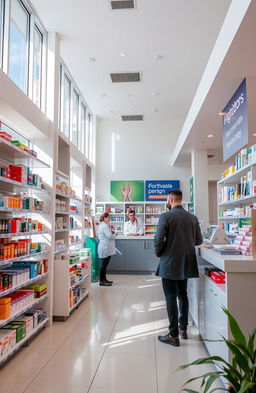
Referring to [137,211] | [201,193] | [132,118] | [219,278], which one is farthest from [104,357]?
[132,118]

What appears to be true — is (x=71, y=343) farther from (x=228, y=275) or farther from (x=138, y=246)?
(x=138, y=246)

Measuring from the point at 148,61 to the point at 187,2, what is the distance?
5.87ft

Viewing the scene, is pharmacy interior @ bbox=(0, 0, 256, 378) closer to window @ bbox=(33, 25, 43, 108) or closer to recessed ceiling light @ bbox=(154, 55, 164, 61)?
window @ bbox=(33, 25, 43, 108)

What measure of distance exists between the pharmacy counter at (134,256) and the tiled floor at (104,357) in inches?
124

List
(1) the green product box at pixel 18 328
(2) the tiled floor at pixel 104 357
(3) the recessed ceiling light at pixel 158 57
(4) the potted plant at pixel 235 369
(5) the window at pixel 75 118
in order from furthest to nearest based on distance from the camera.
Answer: (5) the window at pixel 75 118 → (3) the recessed ceiling light at pixel 158 57 → (1) the green product box at pixel 18 328 → (2) the tiled floor at pixel 104 357 → (4) the potted plant at pixel 235 369

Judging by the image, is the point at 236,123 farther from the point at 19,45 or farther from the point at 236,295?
the point at 19,45

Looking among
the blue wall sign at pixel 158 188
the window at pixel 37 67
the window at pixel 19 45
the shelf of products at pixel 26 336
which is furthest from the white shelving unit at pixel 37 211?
the blue wall sign at pixel 158 188

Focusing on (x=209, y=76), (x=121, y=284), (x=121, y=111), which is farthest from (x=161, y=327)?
(x=121, y=111)

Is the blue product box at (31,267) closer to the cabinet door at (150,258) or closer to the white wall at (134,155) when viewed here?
the cabinet door at (150,258)

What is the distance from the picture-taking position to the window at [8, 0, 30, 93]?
4148 millimetres

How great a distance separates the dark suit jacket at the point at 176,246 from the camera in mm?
3447

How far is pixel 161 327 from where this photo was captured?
414 cm

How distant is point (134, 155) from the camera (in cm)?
1039

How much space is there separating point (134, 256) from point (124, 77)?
4.58 m
